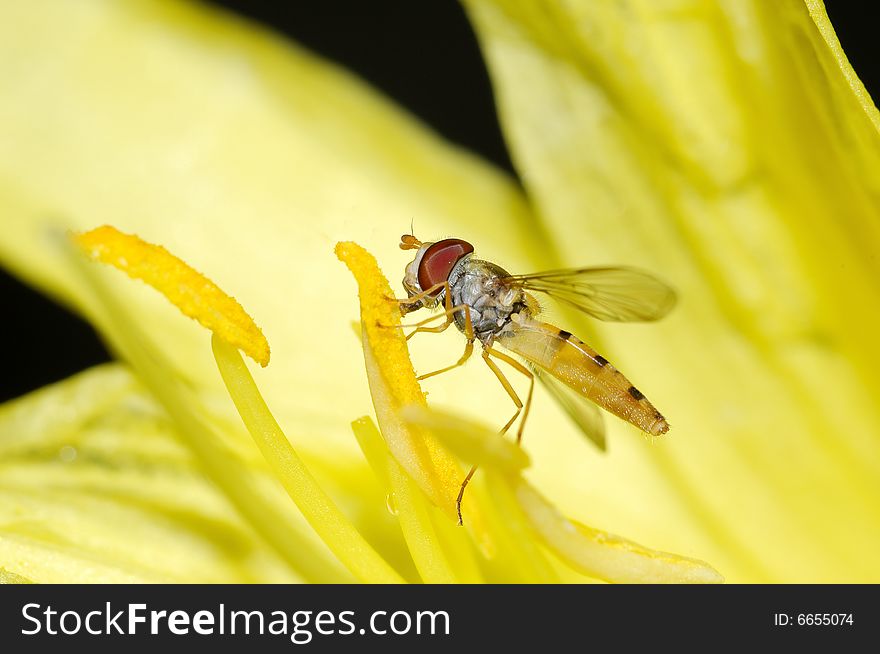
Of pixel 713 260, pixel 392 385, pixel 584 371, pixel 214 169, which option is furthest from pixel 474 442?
pixel 214 169

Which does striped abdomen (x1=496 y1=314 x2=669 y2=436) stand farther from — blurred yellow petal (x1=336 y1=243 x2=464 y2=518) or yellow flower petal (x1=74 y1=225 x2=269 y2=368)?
yellow flower petal (x1=74 y1=225 x2=269 y2=368)

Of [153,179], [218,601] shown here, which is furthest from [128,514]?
[153,179]

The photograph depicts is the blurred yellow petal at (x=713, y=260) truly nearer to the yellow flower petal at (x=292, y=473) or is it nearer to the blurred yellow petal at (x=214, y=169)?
the blurred yellow petal at (x=214, y=169)

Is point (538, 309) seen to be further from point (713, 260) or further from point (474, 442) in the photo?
point (474, 442)

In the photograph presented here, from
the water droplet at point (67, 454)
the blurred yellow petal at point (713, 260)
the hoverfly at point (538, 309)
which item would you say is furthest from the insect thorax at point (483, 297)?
the water droplet at point (67, 454)

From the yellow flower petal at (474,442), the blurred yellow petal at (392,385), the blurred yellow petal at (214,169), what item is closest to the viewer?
the yellow flower petal at (474,442)

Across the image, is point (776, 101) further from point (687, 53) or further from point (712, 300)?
point (712, 300)
